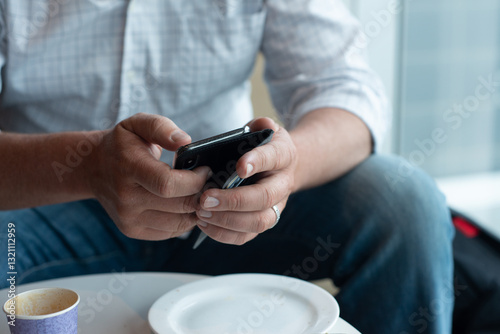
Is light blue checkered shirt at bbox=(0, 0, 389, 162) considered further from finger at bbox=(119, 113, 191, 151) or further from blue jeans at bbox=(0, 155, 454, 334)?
finger at bbox=(119, 113, 191, 151)

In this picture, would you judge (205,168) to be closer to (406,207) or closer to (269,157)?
(269,157)

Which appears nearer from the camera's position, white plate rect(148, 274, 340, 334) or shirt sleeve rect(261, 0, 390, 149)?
white plate rect(148, 274, 340, 334)

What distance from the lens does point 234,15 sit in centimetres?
97

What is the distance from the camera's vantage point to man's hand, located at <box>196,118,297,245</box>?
564 millimetres

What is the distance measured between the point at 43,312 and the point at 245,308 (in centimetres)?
22

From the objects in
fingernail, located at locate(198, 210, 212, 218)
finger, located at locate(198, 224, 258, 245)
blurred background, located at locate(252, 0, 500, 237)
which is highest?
fingernail, located at locate(198, 210, 212, 218)

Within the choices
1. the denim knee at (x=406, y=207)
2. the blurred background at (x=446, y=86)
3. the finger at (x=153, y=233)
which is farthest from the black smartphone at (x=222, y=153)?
the blurred background at (x=446, y=86)

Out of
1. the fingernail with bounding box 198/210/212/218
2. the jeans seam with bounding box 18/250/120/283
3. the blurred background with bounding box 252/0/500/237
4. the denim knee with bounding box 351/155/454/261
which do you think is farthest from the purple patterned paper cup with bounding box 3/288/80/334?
the blurred background with bounding box 252/0/500/237

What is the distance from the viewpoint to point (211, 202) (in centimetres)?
56

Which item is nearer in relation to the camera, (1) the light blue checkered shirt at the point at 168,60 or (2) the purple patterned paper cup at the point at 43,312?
(2) the purple patterned paper cup at the point at 43,312

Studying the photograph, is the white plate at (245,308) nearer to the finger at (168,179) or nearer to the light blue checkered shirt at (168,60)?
the finger at (168,179)

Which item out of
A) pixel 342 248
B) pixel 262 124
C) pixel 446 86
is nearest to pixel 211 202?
pixel 262 124

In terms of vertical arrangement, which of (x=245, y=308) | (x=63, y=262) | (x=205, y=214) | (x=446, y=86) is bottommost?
(x=446, y=86)

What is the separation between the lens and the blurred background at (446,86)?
1.65 metres
